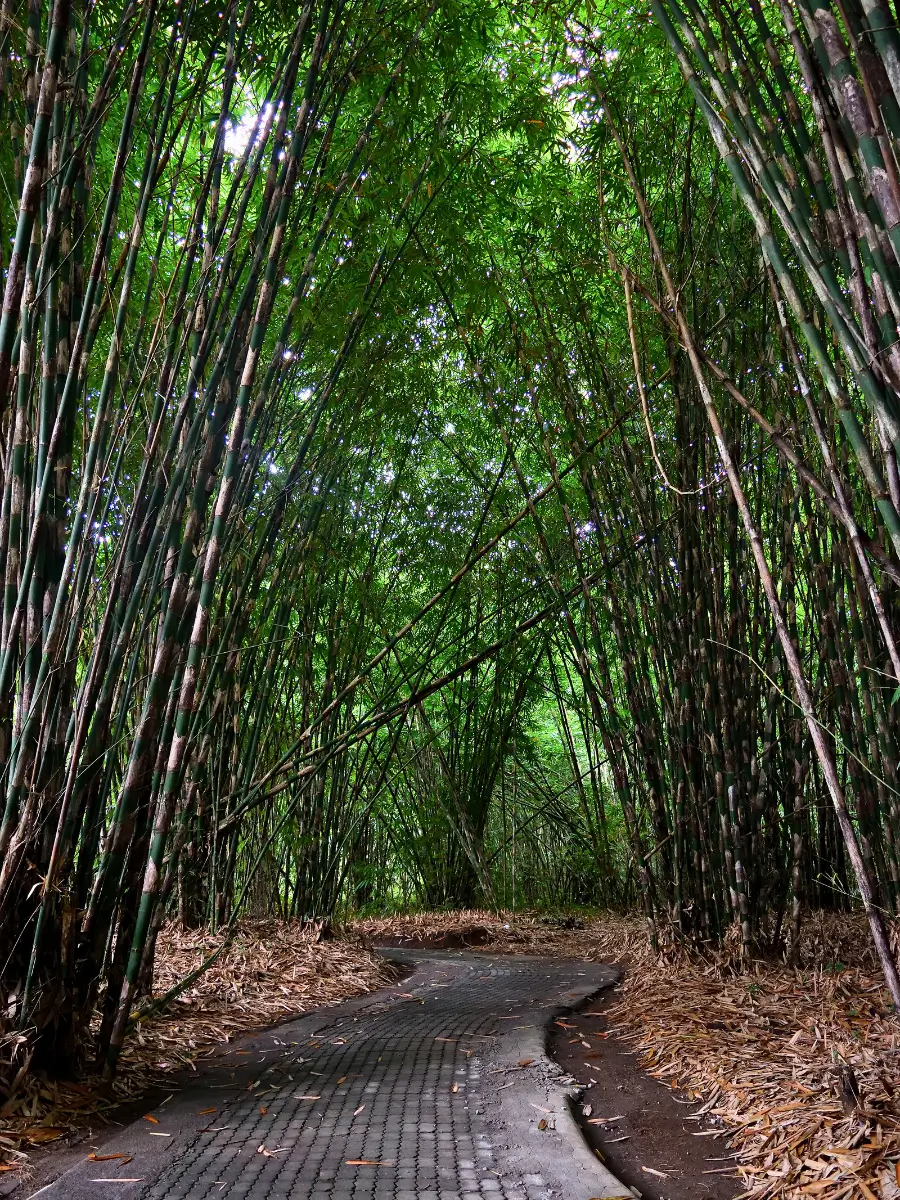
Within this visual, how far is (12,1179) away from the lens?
114 cm

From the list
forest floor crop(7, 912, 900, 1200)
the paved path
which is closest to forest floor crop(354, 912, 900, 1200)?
forest floor crop(7, 912, 900, 1200)

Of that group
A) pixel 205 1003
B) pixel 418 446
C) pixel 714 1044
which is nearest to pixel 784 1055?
pixel 714 1044

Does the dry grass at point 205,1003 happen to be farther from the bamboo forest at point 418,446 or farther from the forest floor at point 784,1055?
the forest floor at point 784,1055

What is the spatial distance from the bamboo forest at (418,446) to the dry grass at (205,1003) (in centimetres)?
3

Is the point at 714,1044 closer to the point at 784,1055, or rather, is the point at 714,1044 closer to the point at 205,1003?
the point at 784,1055

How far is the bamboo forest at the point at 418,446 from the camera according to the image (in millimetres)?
1321

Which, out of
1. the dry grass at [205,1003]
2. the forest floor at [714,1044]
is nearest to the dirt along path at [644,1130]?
the forest floor at [714,1044]

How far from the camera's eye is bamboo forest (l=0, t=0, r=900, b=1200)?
1.32 metres

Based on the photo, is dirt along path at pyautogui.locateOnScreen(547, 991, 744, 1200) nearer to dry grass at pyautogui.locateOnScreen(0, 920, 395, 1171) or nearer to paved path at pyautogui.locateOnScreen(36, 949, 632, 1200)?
paved path at pyautogui.locateOnScreen(36, 949, 632, 1200)

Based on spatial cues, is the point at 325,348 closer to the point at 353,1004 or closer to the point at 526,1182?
the point at 353,1004

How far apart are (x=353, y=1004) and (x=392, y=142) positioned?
2.68 meters

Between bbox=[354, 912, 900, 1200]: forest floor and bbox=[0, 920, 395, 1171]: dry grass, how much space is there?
875 millimetres

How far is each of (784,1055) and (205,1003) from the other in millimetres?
1482

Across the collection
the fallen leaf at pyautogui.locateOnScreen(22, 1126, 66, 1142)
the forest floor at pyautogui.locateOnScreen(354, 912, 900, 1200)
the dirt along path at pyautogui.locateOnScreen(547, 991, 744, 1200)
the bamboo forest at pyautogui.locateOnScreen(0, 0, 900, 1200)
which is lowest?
the dirt along path at pyautogui.locateOnScreen(547, 991, 744, 1200)
